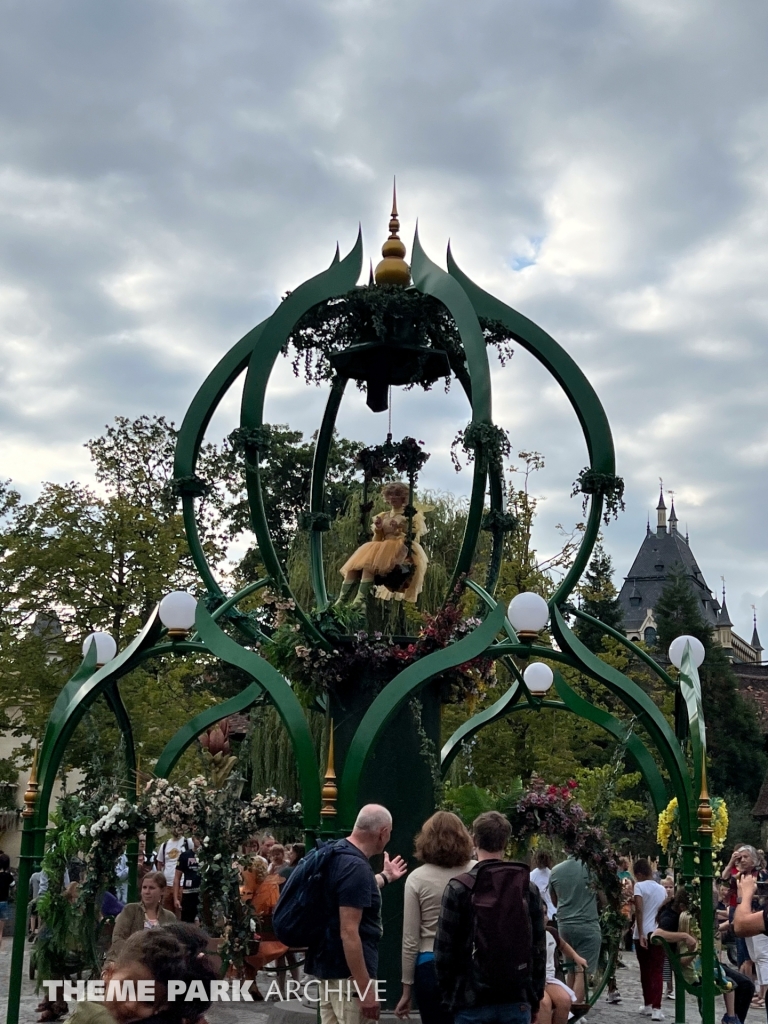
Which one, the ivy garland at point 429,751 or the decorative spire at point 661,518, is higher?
the decorative spire at point 661,518

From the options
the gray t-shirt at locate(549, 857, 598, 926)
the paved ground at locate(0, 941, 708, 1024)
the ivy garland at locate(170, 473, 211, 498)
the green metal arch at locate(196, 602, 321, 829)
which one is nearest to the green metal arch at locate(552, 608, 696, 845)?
the gray t-shirt at locate(549, 857, 598, 926)

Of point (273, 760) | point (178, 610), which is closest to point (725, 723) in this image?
point (273, 760)

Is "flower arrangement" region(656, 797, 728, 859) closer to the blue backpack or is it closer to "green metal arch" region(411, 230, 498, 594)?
"green metal arch" region(411, 230, 498, 594)

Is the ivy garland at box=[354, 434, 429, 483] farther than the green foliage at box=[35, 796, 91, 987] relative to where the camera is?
Yes

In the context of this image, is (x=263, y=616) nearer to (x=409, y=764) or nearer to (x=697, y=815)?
(x=409, y=764)

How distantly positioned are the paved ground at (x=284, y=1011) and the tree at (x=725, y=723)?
3649cm

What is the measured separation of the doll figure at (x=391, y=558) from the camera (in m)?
10.1

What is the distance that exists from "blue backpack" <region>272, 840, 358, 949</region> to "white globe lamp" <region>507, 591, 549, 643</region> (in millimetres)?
3680

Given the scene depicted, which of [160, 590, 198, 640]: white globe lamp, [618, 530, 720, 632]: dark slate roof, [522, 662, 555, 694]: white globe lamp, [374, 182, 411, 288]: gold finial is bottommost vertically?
[522, 662, 555, 694]: white globe lamp

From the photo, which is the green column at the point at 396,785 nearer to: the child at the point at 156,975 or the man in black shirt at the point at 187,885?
the man in black shirt at the point at 187,885

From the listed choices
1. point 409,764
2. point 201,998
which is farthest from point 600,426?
point 201,998

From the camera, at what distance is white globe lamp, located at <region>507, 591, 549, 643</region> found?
28.8ft

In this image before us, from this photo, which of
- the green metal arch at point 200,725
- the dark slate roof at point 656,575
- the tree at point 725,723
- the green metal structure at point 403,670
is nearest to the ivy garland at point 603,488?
the green metal structure at point 403,670

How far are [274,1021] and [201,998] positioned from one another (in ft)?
16.4
